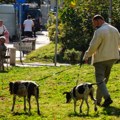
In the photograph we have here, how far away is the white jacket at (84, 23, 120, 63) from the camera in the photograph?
9516 millimetres

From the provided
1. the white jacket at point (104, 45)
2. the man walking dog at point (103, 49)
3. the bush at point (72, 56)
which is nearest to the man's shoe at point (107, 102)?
the man walking dog at point (103, 49)

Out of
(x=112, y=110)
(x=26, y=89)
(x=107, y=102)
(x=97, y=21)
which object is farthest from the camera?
(x=107, y=102)

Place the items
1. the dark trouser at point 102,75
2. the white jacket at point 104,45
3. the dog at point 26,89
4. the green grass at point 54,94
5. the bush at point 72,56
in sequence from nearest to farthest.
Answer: the dog at point 26,89 → the green grass at point 54,94 → the white jacket at point 104,45 → the dark trouser at point 102,75 → the bush at point 72,56

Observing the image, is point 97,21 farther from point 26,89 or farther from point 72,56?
point 72,56

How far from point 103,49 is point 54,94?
2493 mm

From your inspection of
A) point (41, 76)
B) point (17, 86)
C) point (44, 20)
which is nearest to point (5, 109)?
point (17, 86)

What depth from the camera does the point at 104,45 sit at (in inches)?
379

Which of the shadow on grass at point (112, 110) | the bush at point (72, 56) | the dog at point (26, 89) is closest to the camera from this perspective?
the dog at point (26, 89)

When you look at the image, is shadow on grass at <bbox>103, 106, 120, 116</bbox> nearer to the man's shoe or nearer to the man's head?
the man's shoe

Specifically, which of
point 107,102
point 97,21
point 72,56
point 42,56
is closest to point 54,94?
point 107,102

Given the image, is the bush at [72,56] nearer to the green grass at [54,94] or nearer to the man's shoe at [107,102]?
the green grass at [54,94]

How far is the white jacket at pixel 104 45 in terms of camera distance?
375 inches

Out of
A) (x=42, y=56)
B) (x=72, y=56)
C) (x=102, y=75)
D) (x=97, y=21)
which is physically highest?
(x=97, y=21)

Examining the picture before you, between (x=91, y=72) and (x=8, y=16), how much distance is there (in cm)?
1714
